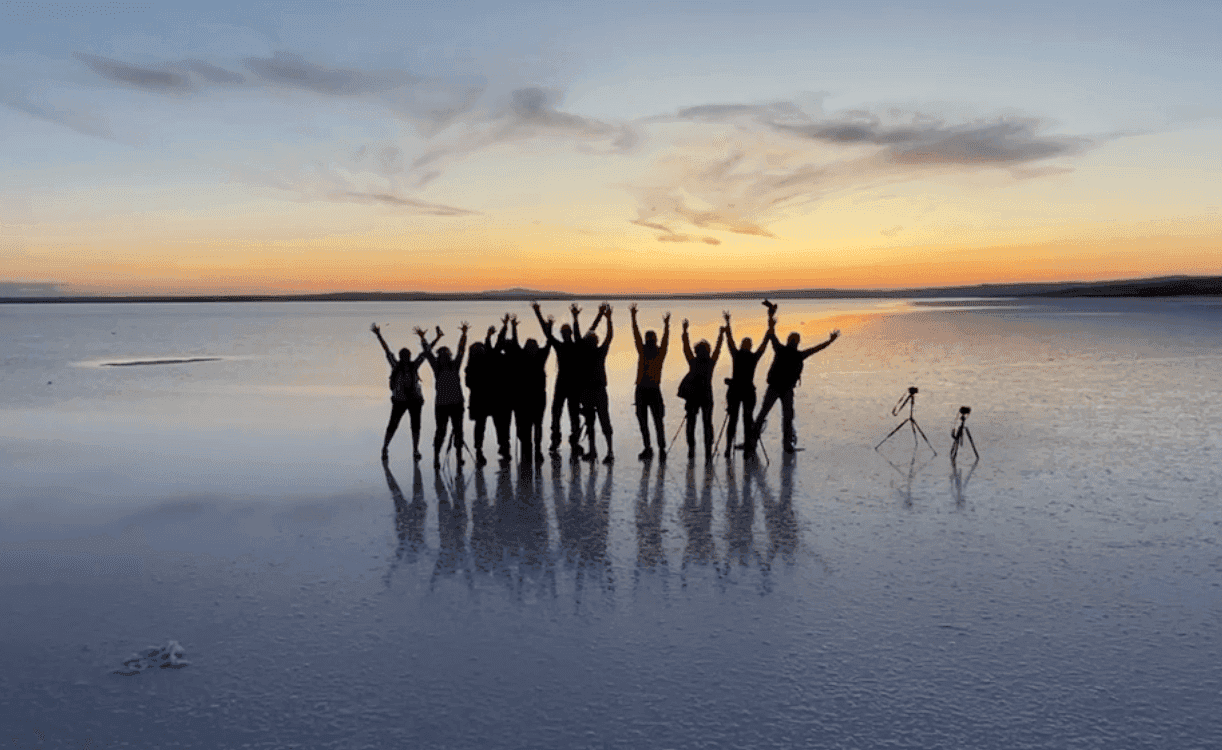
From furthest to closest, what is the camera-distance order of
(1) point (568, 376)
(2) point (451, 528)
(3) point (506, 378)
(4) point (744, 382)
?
(4) point (744, 382) → (1) point (568, 376) → (3) point (506, 378) → (2) point (451, 528)

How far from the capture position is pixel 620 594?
6.45 m

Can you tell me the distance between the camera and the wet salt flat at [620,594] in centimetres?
470

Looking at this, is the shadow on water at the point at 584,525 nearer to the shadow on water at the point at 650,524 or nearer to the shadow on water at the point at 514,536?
the shadow on water at the point at 514,536

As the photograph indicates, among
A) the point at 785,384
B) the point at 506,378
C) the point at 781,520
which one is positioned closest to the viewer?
the point at 781,520

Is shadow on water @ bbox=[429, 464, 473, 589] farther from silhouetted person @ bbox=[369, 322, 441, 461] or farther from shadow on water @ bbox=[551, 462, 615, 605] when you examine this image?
silhouetted person @ bbox=[369, 322, 441, 461]

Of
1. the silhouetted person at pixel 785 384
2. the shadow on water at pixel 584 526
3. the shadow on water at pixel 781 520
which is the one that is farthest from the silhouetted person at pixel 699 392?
the shadow on water at pixel 781 520

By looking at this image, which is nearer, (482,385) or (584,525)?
(584,525)

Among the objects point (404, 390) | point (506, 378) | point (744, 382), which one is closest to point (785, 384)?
point (744, 382)

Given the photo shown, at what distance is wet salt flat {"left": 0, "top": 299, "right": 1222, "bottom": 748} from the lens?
4.70m

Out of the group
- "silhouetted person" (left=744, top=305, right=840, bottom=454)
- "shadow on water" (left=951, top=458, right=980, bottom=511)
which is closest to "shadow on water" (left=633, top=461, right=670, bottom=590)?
"silhouetted person" (left=744, top=305, right=840, bottom=454)

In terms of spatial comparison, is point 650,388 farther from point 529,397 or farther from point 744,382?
point 529,397

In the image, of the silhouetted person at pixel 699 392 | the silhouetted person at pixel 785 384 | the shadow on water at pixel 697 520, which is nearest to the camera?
the shadow on water at pixel 697 520

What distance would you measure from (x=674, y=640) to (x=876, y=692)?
1.30 metres

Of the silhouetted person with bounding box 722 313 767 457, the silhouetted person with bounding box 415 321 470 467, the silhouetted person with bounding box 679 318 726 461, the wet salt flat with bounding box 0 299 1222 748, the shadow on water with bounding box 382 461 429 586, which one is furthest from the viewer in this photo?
the silhouetted person with bounding box 722 313 767 457
